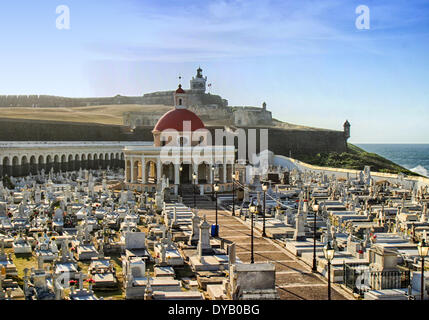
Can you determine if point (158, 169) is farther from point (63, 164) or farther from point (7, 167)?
point (63, 164)

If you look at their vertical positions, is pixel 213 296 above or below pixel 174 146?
below

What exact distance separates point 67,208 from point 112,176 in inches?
865

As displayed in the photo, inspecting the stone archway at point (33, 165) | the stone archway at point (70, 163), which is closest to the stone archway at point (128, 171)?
the stone archway at point (33, 165)

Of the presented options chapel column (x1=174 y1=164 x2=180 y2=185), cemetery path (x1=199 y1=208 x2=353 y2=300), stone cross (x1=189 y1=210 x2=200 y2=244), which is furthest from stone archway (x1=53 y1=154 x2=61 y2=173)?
stone cross (x1=189 y1=210 x2=200 y2=244)

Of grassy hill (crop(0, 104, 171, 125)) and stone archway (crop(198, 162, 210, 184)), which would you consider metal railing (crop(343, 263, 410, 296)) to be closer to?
stone archway (crop(198, 162, 210, 184))

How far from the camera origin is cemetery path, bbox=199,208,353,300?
13430 mm

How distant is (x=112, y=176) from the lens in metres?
48.2

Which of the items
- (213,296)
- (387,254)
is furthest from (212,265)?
(387,254)

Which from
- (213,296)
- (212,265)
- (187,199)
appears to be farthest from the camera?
(187,199)

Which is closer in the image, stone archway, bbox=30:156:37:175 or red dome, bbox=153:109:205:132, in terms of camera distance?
red dome, bbox=153:109:205:132

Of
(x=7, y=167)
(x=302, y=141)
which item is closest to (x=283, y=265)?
(x=7, y=167)

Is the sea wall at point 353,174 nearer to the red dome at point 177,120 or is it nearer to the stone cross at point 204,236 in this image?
the red dome at point 177,120
